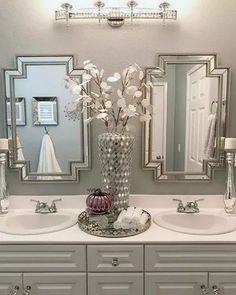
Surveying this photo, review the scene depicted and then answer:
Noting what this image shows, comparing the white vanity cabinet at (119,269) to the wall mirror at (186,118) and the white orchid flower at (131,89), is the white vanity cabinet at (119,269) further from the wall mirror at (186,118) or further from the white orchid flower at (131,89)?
the white orchid flower at (131,89)

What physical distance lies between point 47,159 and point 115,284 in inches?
34.1

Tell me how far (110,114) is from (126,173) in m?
0.40

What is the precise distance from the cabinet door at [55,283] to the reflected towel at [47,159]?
2.02 ft

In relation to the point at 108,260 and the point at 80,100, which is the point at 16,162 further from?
the point at 108,260

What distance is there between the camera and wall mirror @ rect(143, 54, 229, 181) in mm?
1744

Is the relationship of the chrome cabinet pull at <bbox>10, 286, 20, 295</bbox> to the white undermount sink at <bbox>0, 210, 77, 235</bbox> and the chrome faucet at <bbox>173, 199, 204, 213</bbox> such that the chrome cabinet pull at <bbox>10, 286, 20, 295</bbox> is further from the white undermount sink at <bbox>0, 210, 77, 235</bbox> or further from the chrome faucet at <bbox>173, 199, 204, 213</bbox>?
the chrome faucet at <bbox>173, 199, 204, 213</bbox>

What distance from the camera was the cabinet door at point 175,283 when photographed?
4.63ft

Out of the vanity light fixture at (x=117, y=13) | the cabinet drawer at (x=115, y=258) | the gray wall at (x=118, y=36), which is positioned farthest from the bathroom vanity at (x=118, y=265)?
the vanity light fixture at (x=117, y=13)

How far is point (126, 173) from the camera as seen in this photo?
161 cm

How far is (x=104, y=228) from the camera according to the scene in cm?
149

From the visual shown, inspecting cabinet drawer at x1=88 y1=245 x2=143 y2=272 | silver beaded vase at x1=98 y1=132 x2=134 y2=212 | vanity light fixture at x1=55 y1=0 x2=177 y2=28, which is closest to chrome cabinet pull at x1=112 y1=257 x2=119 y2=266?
cabinet drawer at x1=88 y1=245 x2=143 y2=272

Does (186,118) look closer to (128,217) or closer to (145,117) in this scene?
(145,117)

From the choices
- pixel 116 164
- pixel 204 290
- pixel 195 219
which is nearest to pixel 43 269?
pixel 116 164

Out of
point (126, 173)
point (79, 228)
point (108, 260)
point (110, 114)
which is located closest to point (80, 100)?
point (110, 114)
